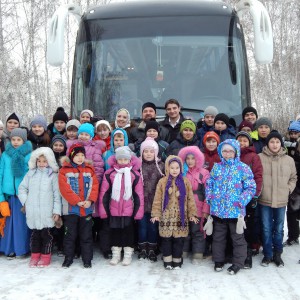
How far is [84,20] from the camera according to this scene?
6156 millimetres

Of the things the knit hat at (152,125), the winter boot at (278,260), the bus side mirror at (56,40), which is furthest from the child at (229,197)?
the bus side mirror at (56,40)

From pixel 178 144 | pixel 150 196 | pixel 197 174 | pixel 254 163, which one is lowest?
pixel 150 196

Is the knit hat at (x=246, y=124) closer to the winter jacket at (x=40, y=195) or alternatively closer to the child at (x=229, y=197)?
the child at (x=229, y=197)

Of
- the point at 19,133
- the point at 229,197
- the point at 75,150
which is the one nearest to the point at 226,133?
the point at 229,197

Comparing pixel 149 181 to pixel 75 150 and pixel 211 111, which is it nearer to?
pixel 75 150

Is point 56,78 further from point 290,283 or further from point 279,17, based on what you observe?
point 290,283

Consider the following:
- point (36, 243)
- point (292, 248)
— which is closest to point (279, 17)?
point (292, 248)

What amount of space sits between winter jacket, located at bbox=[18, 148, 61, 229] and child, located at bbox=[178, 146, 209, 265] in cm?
147

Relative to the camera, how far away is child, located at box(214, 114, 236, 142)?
5133mm

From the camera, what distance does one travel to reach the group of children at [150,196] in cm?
461

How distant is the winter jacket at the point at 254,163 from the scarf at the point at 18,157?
2481 millimetres

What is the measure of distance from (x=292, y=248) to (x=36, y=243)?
123 inches

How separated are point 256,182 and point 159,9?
289 centimetres

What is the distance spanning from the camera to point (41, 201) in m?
4.73
